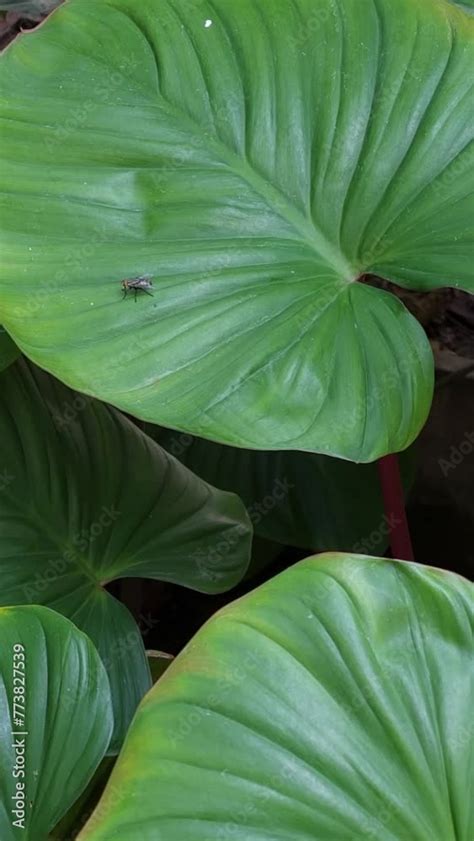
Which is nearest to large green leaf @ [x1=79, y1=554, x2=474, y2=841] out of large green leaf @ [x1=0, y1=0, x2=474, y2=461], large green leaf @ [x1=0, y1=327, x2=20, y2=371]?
large green leaf @ [x1=0, y1=0, x2=474, y2=461]

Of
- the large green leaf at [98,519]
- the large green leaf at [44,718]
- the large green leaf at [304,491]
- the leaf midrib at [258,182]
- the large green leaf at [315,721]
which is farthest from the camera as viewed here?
the large green leaf at [304,491]

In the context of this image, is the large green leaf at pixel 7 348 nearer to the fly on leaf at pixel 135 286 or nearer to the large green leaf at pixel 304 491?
the fly on leaf at pixel 135 286

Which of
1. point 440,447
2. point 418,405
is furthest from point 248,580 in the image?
point 418,405

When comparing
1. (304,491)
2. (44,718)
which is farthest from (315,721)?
(304,491)

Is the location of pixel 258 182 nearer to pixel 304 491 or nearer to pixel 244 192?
pixel 244 192

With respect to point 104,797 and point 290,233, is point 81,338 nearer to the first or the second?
point 290,233

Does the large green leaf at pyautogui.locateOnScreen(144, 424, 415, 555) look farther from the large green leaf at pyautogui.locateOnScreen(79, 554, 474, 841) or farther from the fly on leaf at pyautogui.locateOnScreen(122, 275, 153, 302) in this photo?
the large green leaf at pyautogui.locateOnScreen(79, 554, 474, 841)

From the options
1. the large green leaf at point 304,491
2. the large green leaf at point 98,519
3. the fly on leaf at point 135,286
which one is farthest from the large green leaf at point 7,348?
the large green leaf at point 304,491
